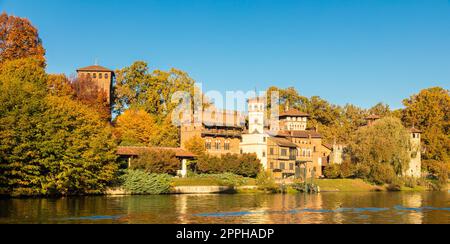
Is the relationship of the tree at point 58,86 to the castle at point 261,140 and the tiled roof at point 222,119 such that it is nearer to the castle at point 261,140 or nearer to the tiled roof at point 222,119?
the castle at point 261,140

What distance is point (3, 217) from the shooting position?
3005 centimetres

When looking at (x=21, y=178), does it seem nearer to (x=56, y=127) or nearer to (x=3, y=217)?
(x=56, y=127)

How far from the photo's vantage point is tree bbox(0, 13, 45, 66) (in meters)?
62.8

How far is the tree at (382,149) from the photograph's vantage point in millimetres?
68750

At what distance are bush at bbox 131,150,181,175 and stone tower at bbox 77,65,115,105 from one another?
1028 inches

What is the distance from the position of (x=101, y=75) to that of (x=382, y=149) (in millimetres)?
40762

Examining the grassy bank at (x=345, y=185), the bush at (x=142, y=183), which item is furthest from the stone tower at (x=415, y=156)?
the bush at (x=142, y=183)

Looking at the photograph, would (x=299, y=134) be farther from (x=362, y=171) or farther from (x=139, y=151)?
(x=139, y=151)

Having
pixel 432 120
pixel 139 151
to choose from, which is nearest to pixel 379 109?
pixel 432 120

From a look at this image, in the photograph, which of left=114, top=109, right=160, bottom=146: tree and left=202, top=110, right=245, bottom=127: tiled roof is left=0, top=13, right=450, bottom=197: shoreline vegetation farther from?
left=202, top=110, right=245, bottom=127: tiled roof

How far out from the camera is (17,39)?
63594 mm

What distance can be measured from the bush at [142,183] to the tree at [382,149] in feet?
93.8

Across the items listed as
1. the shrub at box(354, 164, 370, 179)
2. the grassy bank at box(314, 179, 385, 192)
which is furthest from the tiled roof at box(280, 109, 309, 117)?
the grassy bank at box(314, 179, 385, 192)
